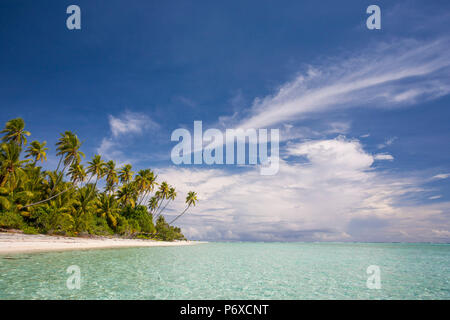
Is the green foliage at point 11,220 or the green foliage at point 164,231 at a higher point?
the green foliage at point 11,220

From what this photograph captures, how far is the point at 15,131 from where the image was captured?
97.2 ft

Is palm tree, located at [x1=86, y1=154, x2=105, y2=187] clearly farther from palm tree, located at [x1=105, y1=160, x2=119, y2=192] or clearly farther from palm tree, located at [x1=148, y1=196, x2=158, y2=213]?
palm tree, located at [x1=148, y1=196, x2=158, y2=213]

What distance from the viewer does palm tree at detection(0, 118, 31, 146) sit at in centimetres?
2914

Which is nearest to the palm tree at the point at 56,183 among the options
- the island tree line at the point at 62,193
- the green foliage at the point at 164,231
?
the island tree line at the point at 62,193

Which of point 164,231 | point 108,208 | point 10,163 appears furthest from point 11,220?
point 164,231

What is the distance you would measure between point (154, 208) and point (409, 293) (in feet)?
213

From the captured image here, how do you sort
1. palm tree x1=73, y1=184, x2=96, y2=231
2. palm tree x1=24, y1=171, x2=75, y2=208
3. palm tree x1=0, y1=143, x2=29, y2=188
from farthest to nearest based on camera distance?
1. palm tree x1=73, y1=184, x2=96, y2=231
2. palm tree x1=24, y1=171, x2=75, y2=208
3. palm tree x1=0, y1=143, x2=29, y2=188

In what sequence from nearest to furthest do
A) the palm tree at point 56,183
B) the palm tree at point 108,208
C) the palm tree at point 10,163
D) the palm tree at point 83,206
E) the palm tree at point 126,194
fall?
the palm tree at point 10,163, the palm tree at point 56,183, the palm tree at point 83,206, the palm tree at point 108,208, the palm tree at point 126,194

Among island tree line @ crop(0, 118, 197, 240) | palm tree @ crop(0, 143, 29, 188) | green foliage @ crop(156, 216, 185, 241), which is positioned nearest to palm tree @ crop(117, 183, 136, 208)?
island tree line @ crop(0, 118, 197, 240)

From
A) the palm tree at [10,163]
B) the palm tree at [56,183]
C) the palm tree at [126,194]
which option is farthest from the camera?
the palm tree at [126,194]

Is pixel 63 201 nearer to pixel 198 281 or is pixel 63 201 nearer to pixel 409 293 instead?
pixel 198 281

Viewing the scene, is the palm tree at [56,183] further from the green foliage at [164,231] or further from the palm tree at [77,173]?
the green foliage at [164,231]

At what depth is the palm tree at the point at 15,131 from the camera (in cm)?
2914
